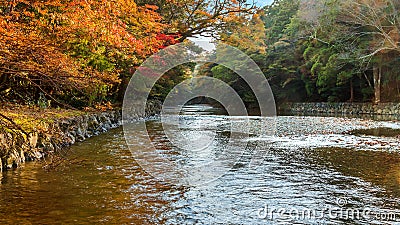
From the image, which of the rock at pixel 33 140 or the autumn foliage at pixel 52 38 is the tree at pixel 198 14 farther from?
the rock at pixel 33 140

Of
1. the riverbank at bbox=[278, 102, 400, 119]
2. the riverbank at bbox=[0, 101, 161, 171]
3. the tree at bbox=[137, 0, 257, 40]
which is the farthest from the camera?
the riverbank at bbox=[278, 102, 400, 119]

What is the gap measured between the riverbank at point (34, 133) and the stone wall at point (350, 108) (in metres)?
21.1

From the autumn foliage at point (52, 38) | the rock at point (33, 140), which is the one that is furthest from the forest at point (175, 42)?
the rock at point (33, 140)

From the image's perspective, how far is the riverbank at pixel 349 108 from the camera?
26922 mm

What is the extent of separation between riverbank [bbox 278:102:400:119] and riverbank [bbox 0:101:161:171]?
19607 mm

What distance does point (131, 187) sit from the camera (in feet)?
19.2

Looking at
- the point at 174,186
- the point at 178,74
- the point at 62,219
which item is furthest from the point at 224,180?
the point at 178,74

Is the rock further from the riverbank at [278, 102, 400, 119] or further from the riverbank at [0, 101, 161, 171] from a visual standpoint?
the riverbank at [278, 102, 400, 119]

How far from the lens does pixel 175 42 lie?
753 inches

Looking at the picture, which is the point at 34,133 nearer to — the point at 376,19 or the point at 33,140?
the point at 33,140

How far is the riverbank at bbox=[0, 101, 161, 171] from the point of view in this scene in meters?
6.83

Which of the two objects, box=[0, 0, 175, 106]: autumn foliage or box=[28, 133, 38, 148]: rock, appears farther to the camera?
box=[28, 133, 38, 148]: rock

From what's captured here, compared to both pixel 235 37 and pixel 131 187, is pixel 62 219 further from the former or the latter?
pixel 235 37

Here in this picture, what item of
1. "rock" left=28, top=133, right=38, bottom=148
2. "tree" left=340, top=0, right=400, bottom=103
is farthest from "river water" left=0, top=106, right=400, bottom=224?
"tree" left=340, top=0, right=400, bottom=103
